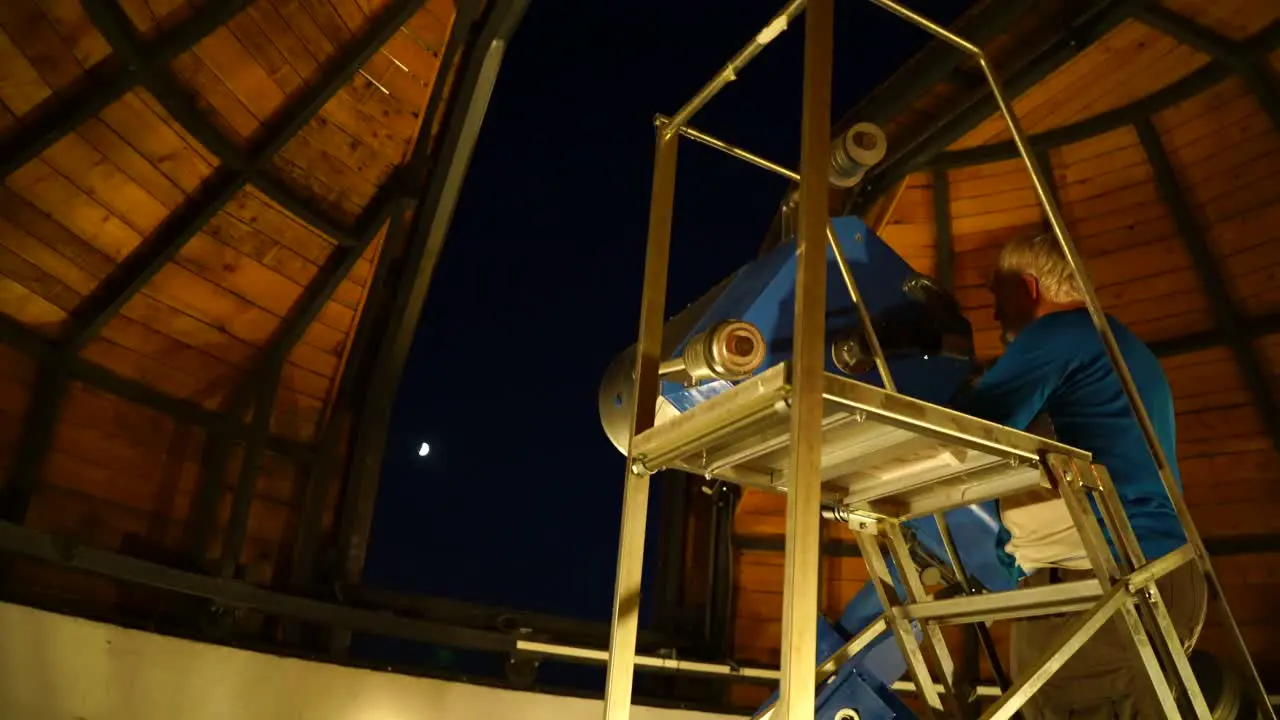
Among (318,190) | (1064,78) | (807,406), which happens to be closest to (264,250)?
(318,190)

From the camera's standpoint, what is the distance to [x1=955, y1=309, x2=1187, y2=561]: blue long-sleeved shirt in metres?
2.32

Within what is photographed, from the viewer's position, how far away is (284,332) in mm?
5863

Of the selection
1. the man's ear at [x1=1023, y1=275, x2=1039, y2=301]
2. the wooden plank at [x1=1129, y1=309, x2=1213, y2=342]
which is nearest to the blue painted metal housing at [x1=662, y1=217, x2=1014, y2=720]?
the man's ear at [x1=1023, y1=275, x2=1039, y2=301]

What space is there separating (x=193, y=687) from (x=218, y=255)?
7.31 feet

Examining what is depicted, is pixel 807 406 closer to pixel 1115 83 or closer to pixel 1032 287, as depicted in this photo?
pixel 1032 287

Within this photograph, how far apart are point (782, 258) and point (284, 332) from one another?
12.8 ft

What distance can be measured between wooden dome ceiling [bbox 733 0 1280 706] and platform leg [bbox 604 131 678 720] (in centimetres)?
261

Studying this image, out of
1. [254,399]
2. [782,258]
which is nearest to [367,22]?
[254,399]

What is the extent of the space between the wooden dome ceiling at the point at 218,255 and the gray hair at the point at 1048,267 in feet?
10.9

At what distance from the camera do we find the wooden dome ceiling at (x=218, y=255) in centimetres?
462

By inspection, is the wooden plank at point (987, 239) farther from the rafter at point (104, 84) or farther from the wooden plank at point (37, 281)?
the wooden plank at point (37, 281)

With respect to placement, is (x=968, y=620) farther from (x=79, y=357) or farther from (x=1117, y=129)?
(x=79, y=357)

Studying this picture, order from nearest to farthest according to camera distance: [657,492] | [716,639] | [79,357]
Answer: [79,357] < [716,639] < [657,492]

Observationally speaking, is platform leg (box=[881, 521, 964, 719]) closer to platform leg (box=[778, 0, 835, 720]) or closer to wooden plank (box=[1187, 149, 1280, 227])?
platform leg (box=[778, 0, 835, 720])
